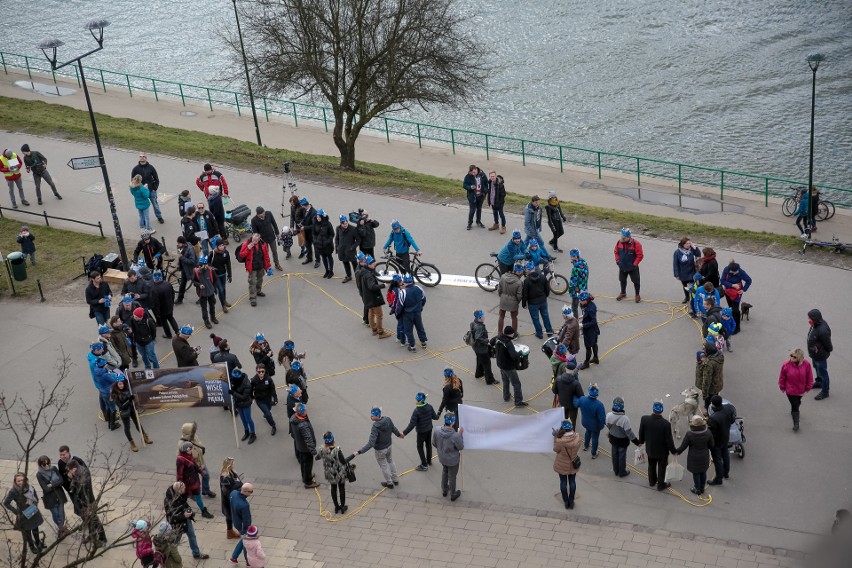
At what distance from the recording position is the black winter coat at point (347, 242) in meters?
23.2

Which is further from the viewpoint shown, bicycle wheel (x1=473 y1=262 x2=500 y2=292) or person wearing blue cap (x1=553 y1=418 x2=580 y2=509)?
bicycle wheel (x1=473 y1=262 x2=500 y2=292)

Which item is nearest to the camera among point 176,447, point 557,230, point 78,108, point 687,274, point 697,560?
point 697,560

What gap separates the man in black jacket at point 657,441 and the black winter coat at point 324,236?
9536mm

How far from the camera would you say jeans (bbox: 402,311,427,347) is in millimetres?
20812

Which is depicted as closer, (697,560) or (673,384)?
(697,560)

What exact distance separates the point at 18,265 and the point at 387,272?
29.8 ft

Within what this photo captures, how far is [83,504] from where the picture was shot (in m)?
16.4

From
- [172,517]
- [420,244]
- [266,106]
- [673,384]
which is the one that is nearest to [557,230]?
[420,244]

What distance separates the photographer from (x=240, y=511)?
15.8 m

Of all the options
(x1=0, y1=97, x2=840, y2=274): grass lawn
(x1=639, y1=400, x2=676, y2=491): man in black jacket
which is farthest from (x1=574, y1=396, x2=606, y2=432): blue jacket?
(x1=0, y1=97, x2=840, y2=274): grass lawn

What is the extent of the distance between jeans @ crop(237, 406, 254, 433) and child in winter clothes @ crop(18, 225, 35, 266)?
1023 centimetres

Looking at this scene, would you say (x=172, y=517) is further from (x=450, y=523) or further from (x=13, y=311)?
(x=13, y=311)

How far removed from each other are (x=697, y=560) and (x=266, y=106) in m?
35.2

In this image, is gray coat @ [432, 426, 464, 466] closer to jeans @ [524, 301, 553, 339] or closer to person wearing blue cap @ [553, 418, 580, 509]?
person wearing blue cap @ [553, 418, 580, 509]
